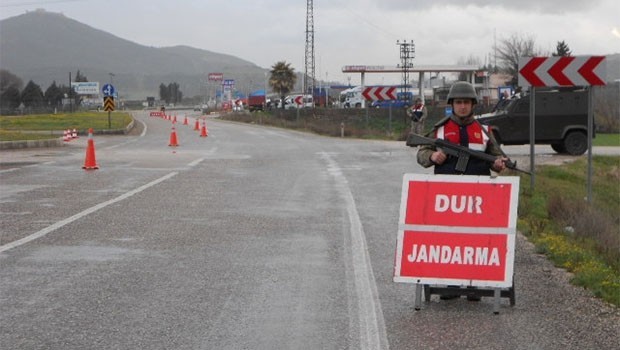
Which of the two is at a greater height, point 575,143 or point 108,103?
point 108,103

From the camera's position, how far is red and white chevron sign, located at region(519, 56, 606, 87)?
13.1 m

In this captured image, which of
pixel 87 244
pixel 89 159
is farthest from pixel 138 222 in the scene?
pixel 89 159

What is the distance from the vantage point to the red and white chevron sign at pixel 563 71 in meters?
13.1

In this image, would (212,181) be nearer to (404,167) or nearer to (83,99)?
(404,167)

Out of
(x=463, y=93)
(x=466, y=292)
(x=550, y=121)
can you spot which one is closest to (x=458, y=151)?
(x=463, y=93)

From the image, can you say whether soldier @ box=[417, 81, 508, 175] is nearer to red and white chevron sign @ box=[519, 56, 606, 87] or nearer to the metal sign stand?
the metal sign stand

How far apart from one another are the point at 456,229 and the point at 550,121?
19.2 m

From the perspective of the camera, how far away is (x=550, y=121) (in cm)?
2497

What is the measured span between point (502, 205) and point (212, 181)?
10.8 metres

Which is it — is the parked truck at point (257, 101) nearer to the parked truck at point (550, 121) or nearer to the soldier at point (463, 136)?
the parked truck at point (550, 121)

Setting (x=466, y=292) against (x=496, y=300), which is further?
(x=466, y=292)

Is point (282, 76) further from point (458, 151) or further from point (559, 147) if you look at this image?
point (458, 151)

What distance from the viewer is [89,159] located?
19.8m

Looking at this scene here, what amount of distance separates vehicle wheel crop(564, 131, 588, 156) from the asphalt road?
478 inches
